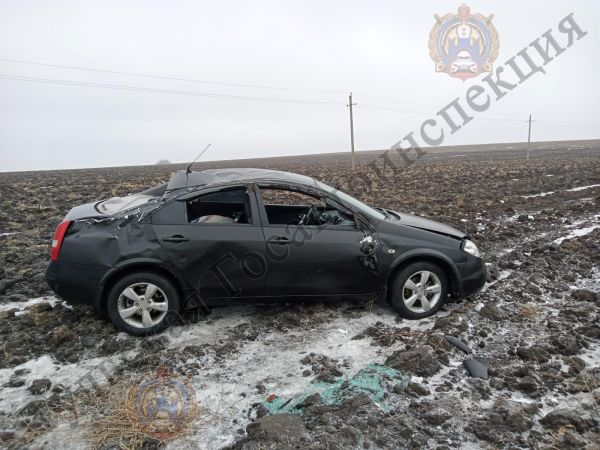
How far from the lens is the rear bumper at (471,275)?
4598mm

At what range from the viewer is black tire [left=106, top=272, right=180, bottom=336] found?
406 centimetres

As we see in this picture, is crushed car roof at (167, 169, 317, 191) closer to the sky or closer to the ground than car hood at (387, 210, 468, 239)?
closer to the sky

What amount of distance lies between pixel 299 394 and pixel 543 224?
25.1 ft

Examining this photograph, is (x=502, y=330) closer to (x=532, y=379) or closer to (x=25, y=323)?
(x=532, y=379)

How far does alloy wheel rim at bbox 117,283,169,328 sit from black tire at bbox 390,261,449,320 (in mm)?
2349

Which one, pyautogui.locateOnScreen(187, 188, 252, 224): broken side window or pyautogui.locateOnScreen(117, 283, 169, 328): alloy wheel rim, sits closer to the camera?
pyautogui.locateOnScreen(117, 283, 169, 328): alloy wheel rim

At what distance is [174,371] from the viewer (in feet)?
11.8

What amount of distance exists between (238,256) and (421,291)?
1976 mm

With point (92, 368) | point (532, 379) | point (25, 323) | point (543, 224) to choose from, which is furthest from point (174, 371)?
point (543, 224)

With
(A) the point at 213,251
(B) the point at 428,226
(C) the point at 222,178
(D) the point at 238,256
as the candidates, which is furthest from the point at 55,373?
(B) the point at 428,226

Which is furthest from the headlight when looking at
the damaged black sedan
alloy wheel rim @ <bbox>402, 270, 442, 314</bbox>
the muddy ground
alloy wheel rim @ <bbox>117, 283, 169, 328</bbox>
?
alloy wheel rim @ <bbox>117, 283, 169, 328</bbox>

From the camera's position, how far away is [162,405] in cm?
312

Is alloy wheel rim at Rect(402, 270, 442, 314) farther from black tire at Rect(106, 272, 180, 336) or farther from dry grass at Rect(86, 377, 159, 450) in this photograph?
dry grass at Rect(86, 377, 159, 450)

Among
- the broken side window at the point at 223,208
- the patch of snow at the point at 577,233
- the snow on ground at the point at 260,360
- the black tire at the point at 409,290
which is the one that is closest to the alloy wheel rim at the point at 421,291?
the black tire at the point at 409,290
